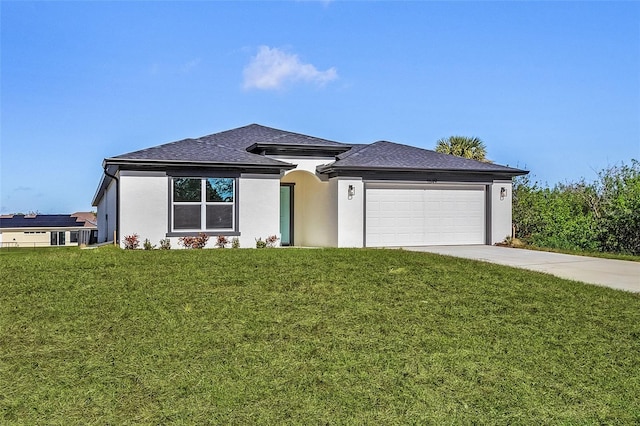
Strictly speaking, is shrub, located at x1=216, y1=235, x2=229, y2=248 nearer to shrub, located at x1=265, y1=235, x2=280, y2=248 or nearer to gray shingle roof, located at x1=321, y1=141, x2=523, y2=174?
shrub, located at x1=265, y1=235, x2=280, y2=248

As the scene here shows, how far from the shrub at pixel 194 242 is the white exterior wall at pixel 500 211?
10.1 metres

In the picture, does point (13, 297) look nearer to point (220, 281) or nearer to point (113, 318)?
point (113, 318)

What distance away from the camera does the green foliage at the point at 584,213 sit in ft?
54.3

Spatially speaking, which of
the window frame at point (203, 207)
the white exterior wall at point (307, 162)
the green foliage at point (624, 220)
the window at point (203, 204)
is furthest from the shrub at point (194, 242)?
the green foliage at point (624, 220)

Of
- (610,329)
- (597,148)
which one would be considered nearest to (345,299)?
(610,329)

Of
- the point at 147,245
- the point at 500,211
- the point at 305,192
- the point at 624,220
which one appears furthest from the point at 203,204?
the point at 624,220

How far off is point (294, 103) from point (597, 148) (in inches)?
446

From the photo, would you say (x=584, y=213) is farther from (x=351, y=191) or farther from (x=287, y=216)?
(x=287, y=216)

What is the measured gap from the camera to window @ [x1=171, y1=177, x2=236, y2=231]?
15602mm

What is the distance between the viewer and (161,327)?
6.75 meters

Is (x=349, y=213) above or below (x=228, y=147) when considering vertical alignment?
below

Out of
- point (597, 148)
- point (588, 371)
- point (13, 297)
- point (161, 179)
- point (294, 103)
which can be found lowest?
point (588, 371)

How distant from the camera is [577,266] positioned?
12.2m

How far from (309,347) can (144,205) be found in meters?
10.6
